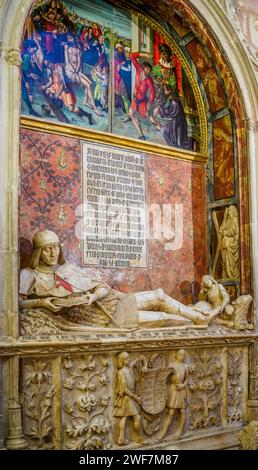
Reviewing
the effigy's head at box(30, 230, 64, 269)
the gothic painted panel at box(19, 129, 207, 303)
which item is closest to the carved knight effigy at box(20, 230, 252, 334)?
the effigy's head at box(30, 230, 64, 269)

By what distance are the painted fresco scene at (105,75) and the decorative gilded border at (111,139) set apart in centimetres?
10

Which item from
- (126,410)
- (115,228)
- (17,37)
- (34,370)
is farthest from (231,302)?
(17,37)

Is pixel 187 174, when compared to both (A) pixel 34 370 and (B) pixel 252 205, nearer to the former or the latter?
(B) pixel 252 205

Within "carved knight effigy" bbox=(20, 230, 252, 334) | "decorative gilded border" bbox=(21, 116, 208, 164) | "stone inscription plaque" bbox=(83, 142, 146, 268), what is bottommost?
"carved knight effigy" bbox=(20, 230, 252, 334)

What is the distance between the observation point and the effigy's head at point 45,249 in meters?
5.82

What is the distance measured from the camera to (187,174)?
25.1ft

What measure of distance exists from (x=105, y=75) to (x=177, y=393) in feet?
11.7

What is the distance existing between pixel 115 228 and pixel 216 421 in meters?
2.31

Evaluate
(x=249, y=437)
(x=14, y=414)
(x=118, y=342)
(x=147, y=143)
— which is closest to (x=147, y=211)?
(x=147, y=143)

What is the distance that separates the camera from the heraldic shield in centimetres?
587

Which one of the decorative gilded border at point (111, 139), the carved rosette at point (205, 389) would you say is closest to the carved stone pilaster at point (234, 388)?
the carved rosette at point (205, 389)

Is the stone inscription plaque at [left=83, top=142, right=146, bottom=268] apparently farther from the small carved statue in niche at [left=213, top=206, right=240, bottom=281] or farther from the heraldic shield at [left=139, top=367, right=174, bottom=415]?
the heraldic shield at [left=139, top=367, right=174, bottom=415]

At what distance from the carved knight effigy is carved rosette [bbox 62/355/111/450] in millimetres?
339

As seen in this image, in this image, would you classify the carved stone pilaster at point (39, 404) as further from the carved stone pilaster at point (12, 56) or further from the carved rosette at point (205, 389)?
the carved stone pilaster at point (12, 56)
